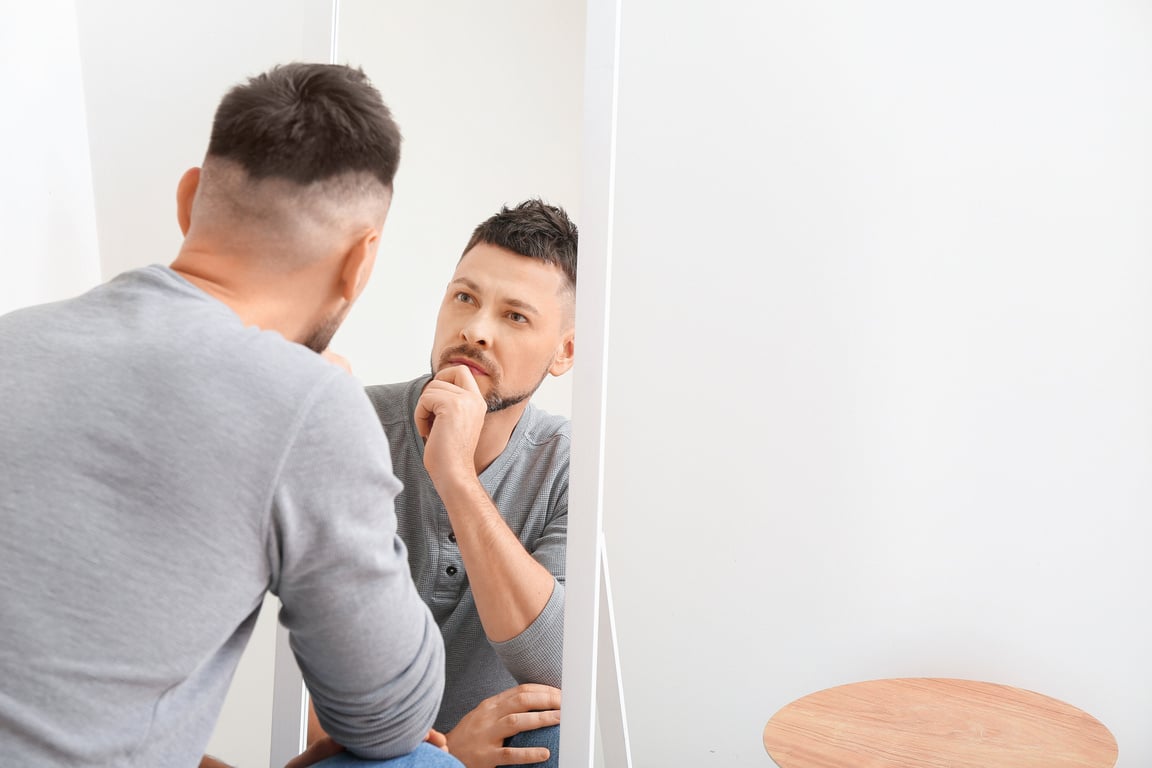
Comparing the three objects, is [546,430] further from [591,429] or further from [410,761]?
[410,761]

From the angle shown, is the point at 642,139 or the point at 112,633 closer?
the point at 112,633

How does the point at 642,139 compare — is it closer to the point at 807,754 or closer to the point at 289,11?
the point at 289,11

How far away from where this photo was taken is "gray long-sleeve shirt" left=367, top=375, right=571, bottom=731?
49.9 inches

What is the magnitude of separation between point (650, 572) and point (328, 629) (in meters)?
1.18

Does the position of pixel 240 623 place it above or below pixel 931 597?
above

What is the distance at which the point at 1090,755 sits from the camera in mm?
1435

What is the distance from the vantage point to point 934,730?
1502 millimetres

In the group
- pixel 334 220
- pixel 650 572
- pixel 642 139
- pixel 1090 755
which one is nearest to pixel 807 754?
pixel 1090 755

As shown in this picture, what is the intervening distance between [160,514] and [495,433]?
1.98 ft

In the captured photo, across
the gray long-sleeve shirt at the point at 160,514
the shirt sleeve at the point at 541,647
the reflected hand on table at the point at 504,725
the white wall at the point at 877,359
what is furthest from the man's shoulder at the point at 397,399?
the white wall at the point at 877,359

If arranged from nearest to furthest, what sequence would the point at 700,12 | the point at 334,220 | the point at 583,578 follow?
the point at 334,220, the point at 583,578, the point at 700,12

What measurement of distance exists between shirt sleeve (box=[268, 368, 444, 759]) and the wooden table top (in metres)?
0.74

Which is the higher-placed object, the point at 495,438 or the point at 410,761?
the point at 495,438

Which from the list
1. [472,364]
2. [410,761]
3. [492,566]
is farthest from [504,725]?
[472,364]
